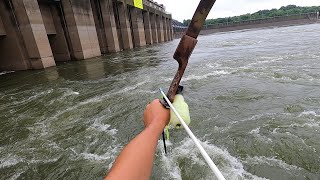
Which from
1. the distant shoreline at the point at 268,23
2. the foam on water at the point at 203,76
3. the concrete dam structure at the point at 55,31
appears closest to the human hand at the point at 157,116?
the foam on water at the point at 203,76

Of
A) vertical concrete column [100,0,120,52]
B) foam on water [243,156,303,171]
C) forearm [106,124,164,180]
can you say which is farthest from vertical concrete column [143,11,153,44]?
forearm [106,124,164,180]

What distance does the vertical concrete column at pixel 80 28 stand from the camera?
17.3m

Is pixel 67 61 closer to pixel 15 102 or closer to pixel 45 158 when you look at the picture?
pixel 15 102

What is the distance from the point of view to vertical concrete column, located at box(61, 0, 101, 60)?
17344 millimetres

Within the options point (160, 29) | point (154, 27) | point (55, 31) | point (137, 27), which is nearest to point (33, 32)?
point (55, 31)

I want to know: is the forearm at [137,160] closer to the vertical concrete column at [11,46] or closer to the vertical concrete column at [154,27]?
the vertical concrete column at [11,46]

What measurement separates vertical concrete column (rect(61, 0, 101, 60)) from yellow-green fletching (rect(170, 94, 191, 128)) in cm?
1690

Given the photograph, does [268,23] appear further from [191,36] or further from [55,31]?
[191,36]

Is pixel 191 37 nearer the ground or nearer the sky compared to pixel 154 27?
nearer the sky

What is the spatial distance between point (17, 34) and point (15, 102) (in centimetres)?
746

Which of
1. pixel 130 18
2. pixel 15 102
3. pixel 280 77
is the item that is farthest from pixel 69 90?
pixel 130 18

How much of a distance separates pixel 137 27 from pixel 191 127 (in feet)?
95.8

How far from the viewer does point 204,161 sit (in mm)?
3668

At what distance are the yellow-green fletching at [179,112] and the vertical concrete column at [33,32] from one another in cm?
1361
